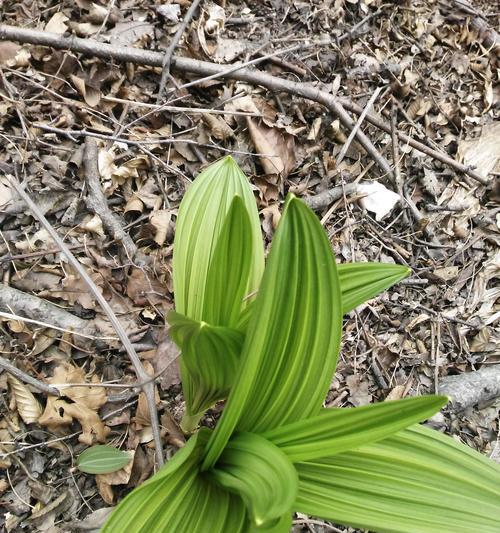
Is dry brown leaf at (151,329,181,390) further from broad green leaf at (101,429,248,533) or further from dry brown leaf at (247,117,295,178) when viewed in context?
dry brown leaf at (247,117,295,178)

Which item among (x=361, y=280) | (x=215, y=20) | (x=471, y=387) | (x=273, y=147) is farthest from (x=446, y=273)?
(x=215, y=20)

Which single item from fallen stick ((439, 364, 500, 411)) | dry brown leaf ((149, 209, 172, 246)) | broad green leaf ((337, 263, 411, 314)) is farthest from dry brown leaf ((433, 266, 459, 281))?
dry brown leaf ((149, 209, 172, 246))

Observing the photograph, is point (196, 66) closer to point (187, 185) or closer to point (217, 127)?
point (217, 127)

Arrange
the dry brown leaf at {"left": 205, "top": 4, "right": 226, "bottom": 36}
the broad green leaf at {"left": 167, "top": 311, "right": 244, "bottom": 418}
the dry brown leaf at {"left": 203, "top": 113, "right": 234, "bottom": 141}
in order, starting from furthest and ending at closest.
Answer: the dry brown leaf at {"left": 205, "top": 4, "right": 226, "bottom": 36} < the dry brown leaf at {"left": 203, "top": 113, "right": 234, "bottom": 141} < the broad green leaf at {"left": 167, "top": 311, "right": 244, "bottom": 418}

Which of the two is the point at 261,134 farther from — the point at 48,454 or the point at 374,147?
the point at 48,454

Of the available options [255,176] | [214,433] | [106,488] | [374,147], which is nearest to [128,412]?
[106,488]

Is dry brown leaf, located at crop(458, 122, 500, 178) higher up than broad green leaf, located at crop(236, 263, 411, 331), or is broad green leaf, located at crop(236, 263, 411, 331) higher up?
dry brown leaf, located at crop(458, 122, 500, 178)

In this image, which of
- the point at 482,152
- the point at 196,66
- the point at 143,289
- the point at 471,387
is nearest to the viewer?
the point at 143,289
